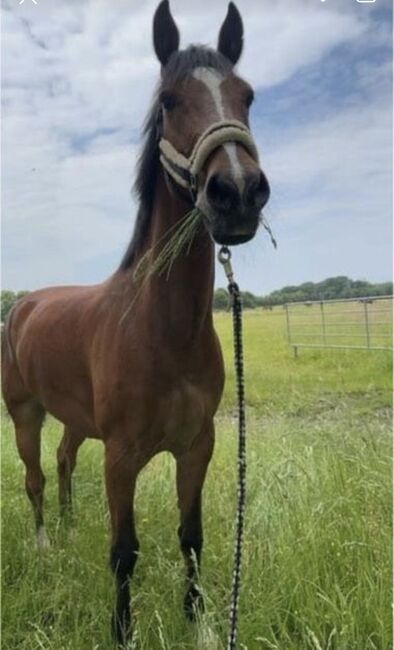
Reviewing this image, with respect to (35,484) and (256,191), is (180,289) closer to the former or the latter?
(256,191)

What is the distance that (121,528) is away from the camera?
7.38 ft

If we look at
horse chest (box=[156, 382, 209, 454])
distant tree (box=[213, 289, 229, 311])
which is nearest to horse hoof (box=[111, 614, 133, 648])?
horse chest (box=[156, 382, 209, 454])

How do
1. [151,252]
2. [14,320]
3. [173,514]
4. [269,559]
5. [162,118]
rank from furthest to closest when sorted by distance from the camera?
[14,320] < [173,514] < [269,559] < [151,252] < [162,118]

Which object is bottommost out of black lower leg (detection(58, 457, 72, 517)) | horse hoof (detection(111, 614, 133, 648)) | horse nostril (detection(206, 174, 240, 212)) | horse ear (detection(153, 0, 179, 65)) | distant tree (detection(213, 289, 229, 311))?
horse hoof (detection(111, 614, 133, 648))

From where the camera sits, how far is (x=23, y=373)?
11.0 feet

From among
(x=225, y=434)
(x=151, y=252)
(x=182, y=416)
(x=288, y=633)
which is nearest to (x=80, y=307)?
(x=151, y=252)

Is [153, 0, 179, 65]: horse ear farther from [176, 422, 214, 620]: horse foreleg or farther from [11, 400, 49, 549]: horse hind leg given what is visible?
[11, 400, 49, 549]: horse hind leg

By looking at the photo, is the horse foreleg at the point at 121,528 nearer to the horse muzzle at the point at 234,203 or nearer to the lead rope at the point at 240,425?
the lead rope at the point at 240,425

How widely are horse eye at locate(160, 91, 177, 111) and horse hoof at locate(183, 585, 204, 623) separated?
171 centimetres

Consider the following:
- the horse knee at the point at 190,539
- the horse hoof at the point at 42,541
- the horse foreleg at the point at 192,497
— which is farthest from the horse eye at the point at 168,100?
the horse hoof at the point at 42,541

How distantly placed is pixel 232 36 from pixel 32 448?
2.44m

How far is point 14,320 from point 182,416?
1990 millimetres

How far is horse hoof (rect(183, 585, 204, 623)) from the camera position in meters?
2.25

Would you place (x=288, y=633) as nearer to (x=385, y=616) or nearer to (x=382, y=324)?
(x=385, y=616)
